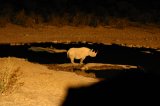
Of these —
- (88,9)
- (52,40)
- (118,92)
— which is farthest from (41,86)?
(88,9)

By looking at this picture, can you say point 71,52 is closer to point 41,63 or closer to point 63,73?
point 41,63

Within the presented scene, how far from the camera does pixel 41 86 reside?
9703mm

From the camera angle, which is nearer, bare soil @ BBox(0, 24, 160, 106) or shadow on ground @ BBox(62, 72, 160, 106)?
bare soil @ BBox(0, 24, 160, 106)

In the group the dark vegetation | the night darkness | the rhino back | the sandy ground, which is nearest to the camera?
the sandy ground

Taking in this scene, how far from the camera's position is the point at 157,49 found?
A: 56.2ft

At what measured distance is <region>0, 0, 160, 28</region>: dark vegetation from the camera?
24.1 m

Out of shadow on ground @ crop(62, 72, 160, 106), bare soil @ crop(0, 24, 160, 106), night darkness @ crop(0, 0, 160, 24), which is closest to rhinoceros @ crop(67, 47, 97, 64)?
bare soil @ crop(0, 24, 160, 106)

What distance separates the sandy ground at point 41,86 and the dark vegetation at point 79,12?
37.5 feet

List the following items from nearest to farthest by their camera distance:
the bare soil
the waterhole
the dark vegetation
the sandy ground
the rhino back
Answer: the sandy ground < the bare soil < the waterhole < the rhino back < the dark vegetation

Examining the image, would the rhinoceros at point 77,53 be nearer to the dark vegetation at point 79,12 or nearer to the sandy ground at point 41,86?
the sandy ground at point 41,86

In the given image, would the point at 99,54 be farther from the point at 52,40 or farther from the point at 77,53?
the point at 52,40

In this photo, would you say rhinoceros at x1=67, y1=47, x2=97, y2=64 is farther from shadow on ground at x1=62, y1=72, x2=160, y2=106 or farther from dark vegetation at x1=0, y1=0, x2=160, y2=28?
dark vegetation at x1=0, y1=0, x2=160, y2=28

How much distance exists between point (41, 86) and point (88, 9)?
20.5 metres

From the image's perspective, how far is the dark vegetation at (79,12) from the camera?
24.1m
